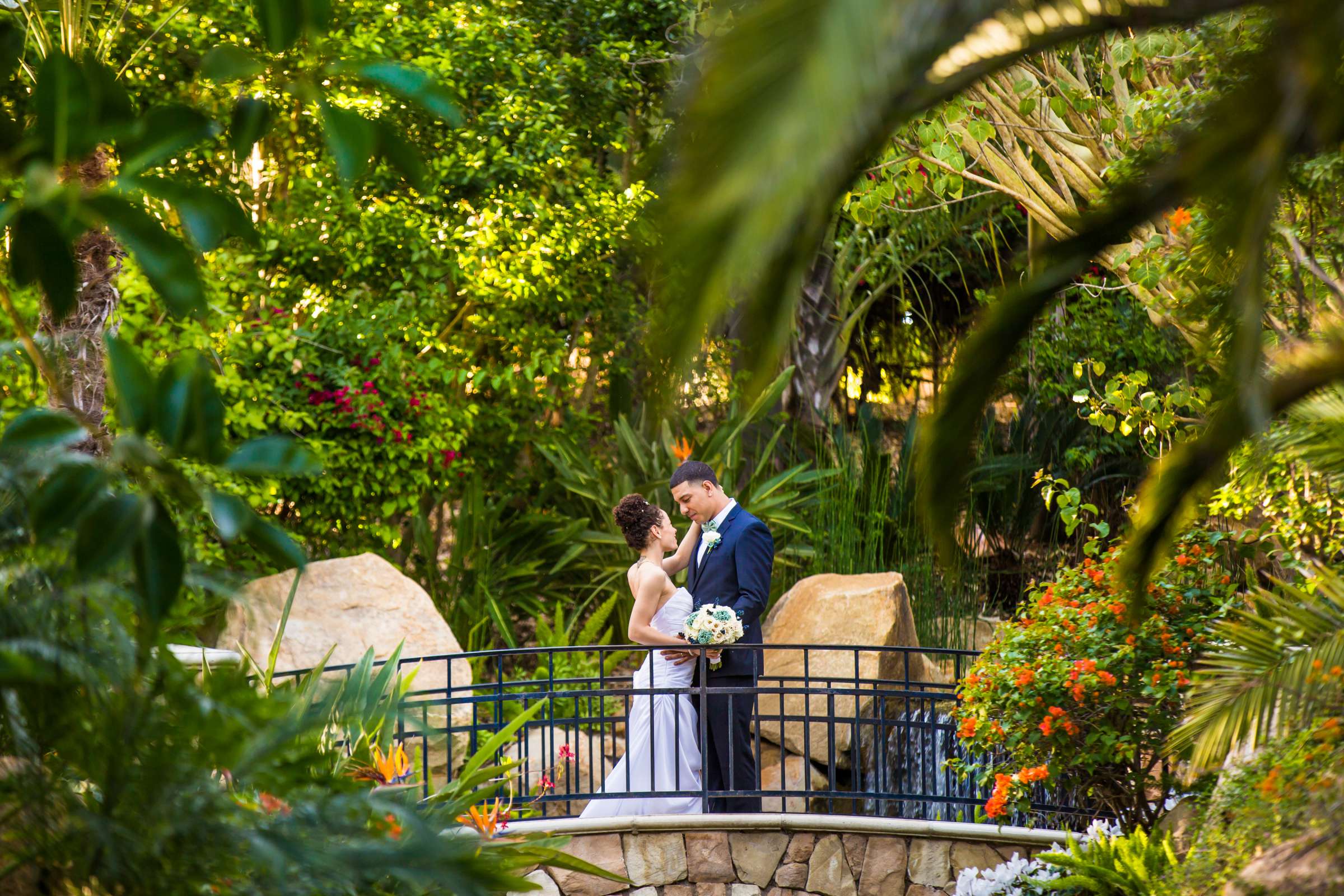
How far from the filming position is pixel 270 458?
1.43m

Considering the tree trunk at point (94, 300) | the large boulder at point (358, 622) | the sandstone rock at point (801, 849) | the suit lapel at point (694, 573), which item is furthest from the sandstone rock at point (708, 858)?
the tree trunk at point (94, 300)

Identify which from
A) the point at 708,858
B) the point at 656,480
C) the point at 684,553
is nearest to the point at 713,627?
the point at 684,553

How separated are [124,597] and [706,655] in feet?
14.3

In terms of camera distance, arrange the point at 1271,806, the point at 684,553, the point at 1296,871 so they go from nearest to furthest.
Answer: the point at 1296,871, the point at 1271,806, the point at 684,553

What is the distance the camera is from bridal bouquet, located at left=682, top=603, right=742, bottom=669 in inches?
234

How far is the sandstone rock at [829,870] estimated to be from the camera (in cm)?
582

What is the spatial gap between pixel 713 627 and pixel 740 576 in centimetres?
36

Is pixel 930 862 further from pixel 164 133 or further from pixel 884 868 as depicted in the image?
pixel 164 133

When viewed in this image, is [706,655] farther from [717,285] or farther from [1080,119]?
[717,285]

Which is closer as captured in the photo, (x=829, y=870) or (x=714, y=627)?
(x=829, y=870)

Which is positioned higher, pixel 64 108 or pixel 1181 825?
pixel 64 108

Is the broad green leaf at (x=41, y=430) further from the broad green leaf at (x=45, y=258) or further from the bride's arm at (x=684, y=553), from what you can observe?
the bride's arm at (x=684, y=553)

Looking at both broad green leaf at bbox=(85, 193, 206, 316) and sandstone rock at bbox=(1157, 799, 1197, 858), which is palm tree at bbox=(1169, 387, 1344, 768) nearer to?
sandstone rock at bbox=(1157, 799, 1197, 858)

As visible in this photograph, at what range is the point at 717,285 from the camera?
1.76 m
